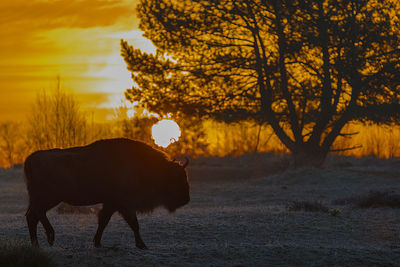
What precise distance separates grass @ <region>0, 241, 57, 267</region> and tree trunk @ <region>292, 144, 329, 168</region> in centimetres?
2323

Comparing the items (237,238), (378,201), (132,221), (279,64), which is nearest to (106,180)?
(132,221)

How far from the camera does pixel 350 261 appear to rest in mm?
8766

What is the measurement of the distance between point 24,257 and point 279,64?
21.2 meters

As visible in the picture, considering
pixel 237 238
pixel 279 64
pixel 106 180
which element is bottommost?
pixel 237 238

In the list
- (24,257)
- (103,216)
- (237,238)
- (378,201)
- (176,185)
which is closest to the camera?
(24,257)

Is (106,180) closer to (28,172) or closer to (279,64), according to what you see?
(28,172)

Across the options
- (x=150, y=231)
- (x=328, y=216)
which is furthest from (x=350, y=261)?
(x=328, y=216)

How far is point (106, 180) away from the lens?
8.96 metres

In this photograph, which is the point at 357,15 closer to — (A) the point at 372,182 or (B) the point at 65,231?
(A) the point at 372,182

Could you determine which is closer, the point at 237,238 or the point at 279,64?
the point at 237,238

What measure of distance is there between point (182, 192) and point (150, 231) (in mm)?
2765

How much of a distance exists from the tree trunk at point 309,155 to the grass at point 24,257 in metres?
23.2

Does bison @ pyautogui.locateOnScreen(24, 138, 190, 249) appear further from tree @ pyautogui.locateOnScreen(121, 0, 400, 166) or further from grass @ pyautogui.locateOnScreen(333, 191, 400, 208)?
tree @ pyautogui.locateOnScreen(121, 0, 400, 166)

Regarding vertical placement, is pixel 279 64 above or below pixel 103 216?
above
